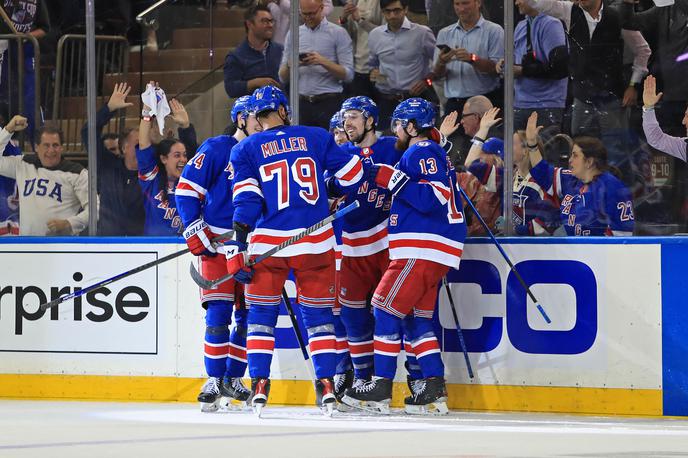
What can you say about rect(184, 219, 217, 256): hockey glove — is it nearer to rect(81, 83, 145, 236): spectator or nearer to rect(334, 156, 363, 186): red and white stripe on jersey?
rect(334, 156, 363, 186): red and white stripe on jersey

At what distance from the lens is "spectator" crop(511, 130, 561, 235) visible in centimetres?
654

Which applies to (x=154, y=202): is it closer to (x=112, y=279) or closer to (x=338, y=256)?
(x=112, y=279)

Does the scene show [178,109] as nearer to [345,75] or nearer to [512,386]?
[345,75]

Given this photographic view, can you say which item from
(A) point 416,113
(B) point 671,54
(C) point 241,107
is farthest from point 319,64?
(B) point 671,54

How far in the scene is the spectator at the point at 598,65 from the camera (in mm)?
6352

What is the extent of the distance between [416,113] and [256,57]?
3.44ft

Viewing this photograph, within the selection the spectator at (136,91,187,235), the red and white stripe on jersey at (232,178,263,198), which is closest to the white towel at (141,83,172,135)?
the spectator at (136,91,187,235)

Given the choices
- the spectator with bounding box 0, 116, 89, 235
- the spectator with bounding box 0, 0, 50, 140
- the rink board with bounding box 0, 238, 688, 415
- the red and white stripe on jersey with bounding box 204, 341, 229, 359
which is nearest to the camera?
the rink board with bounding box 0, 238, 688, 415

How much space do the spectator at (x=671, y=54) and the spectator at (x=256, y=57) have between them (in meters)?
1.90

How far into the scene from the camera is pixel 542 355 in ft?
20.9

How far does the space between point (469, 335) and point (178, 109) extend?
6.48 feet

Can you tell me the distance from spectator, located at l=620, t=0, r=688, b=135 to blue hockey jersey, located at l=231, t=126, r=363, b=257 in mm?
1460

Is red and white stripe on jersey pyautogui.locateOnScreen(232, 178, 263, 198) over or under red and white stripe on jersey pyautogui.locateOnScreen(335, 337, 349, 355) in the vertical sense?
over

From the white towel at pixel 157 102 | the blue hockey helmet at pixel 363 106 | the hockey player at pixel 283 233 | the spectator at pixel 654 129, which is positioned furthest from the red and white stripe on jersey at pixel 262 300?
the spectator at pixel 654 129
